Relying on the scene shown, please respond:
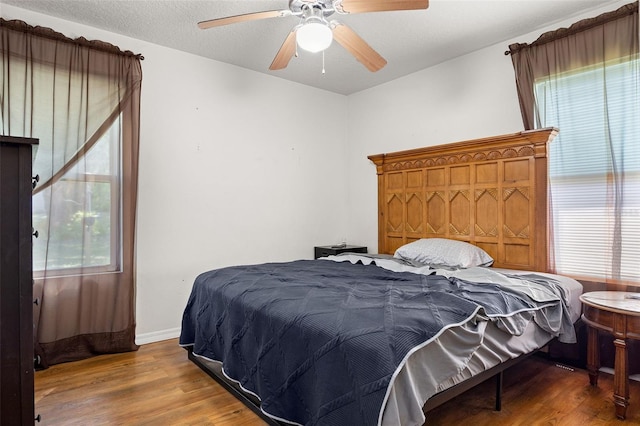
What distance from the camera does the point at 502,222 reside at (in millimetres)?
3260

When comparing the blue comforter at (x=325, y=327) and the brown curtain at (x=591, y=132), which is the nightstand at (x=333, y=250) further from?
the brown curtain at (x=591, y=132)

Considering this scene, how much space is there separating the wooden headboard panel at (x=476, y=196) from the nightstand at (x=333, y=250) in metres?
0.38

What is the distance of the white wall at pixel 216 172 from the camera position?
11.4 ft

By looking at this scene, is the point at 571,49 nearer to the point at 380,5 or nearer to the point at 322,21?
the point at 380,5

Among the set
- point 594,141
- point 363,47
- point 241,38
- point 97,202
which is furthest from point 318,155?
point 594,141

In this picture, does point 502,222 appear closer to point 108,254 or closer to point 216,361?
point 216,361

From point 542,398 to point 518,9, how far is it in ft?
9.31

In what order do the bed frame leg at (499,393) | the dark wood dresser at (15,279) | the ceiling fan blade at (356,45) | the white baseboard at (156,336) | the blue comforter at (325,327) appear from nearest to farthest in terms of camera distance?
the dark wood dresser at (15,279)
the blue comforter at (325,327)
the bed frame leg at (499,393)
the ceiling fan blade at (356,45)
the white baseboard at (156,336)

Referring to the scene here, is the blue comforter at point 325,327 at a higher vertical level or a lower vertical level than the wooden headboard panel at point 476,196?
lower

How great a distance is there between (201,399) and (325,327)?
1.22 metres

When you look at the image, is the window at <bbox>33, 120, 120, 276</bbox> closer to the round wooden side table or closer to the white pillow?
the white pillow

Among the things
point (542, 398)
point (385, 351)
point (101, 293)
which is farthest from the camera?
point (101, 293)

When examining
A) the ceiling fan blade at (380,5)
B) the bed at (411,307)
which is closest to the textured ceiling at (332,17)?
the ceiling fan blade at (380,5)

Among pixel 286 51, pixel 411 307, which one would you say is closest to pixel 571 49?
pixel 286 51
